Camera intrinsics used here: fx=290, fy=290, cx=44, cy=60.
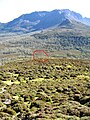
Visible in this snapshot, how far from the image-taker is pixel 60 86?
3119 centimetres

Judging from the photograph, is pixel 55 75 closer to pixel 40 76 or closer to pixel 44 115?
pixel 40 76

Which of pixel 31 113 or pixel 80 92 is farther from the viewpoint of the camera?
pixel 80 92

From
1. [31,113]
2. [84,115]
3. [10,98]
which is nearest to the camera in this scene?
[84,115]

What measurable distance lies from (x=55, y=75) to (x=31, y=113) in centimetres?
1936

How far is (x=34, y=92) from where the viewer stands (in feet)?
92.3

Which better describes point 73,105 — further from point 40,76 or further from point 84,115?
point 40,76

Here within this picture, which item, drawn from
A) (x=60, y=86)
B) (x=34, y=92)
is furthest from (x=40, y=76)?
(x=34, y=92)

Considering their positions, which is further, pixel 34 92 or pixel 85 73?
pixel 85 73

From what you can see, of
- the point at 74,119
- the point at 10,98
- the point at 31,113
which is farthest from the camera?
the point at 10,98

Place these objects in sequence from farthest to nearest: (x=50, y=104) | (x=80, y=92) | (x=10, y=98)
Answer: (x=80, y=92) → (x=10, y=98) → (x=50, y=104)

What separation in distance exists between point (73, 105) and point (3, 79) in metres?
16.9

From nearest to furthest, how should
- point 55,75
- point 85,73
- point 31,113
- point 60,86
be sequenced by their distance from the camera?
point 31,113
point 60,86
point 55,75
point 85,73

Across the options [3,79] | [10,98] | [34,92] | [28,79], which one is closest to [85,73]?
[28,79]

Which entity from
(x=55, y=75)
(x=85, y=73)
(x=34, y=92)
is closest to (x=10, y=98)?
(x=34, y=92)
